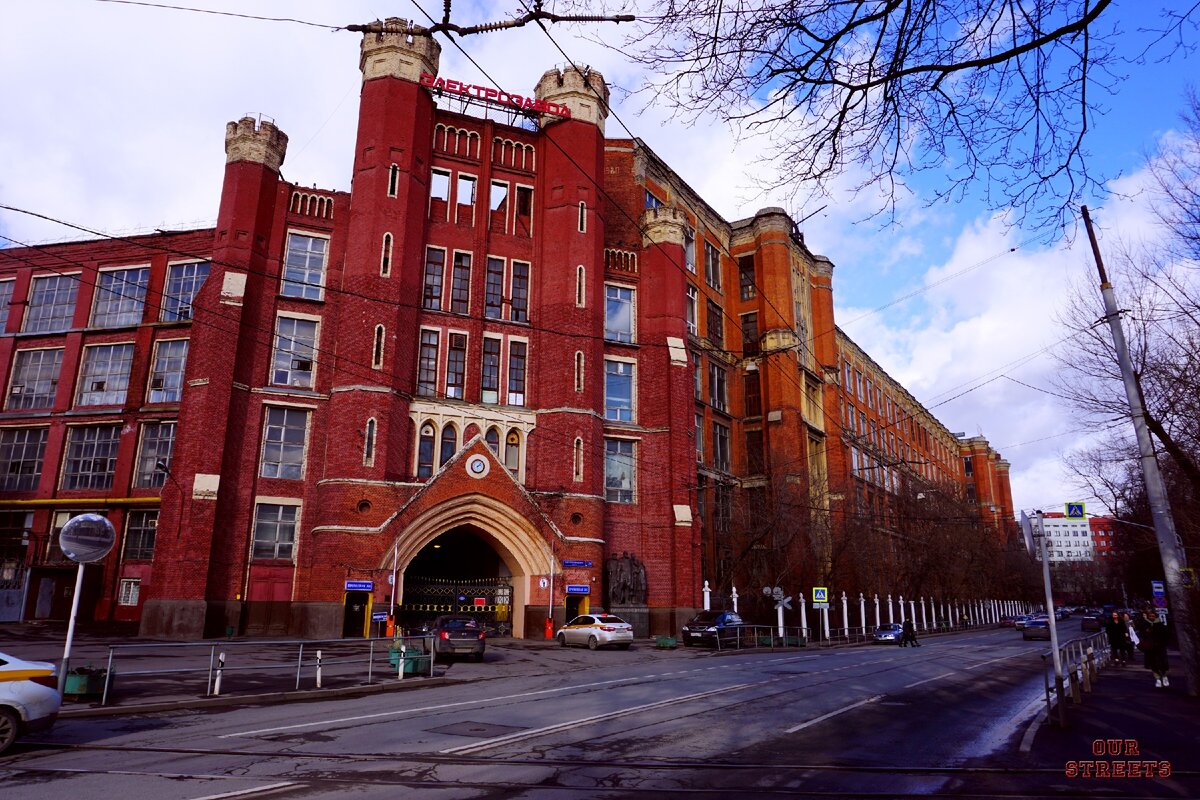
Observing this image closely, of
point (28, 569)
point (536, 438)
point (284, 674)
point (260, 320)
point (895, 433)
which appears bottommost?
point (284, 674)

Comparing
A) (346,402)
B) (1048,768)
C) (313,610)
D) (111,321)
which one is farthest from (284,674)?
(111,321)

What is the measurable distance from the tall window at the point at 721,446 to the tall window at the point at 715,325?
5457 millimetres

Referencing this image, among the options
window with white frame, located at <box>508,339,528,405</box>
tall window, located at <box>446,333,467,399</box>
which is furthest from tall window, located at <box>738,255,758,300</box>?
tall window, located at <box>446,333,467,399</box>

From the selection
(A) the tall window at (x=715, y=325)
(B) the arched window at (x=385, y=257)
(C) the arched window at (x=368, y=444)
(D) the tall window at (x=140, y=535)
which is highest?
(A) the tall window at (x=715, y=325)

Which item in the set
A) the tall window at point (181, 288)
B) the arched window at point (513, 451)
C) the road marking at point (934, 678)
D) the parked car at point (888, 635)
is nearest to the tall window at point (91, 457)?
the tall window at point (181, 288)

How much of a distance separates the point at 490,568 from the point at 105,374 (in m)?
20.7

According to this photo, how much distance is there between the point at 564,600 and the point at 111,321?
26.0 metres

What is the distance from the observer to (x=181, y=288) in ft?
121

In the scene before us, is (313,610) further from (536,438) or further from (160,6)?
(160,6)

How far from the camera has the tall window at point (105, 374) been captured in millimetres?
→ 36594

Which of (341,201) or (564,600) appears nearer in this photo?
(564,600)

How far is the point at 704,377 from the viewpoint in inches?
1829

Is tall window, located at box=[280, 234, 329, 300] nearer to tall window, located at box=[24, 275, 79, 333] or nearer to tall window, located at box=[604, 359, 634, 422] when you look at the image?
tall window, located at box=[24, 275, 79, 333]

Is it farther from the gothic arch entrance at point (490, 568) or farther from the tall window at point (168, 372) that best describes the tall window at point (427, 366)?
the tall window at point (168, 372)
